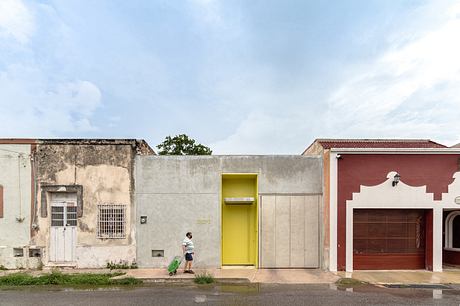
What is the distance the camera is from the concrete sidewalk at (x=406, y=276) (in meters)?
10.9

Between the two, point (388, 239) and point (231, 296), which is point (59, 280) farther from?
point (388, 239)

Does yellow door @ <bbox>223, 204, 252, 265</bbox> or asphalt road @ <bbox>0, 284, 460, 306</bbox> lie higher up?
yellow door @ <bbox>223, 204, 252, 265</bbox>

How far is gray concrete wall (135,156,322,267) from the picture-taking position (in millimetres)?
12688

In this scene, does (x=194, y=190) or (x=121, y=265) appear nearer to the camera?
(x=121, y=265)

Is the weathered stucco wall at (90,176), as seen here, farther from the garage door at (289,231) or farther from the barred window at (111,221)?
the garage door at (289,231)

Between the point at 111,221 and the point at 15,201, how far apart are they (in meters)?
3.40

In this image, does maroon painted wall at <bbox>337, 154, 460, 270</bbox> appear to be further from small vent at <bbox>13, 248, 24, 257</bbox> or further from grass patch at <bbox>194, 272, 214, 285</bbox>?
small vent at <bbox>13, 248, 24, 257</bbox>

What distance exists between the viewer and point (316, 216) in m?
13.0

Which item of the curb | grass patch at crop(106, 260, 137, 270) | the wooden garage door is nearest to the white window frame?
the wooden garage door

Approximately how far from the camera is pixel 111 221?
12633 millimetres

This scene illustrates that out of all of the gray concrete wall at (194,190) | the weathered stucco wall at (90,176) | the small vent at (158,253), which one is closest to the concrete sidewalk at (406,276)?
the gray concrete wall at (194,190)

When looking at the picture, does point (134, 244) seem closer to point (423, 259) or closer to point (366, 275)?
point (366, 275)

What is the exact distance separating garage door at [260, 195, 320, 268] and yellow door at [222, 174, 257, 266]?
0.48 m

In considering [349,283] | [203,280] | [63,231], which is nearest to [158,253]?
[203,280]
